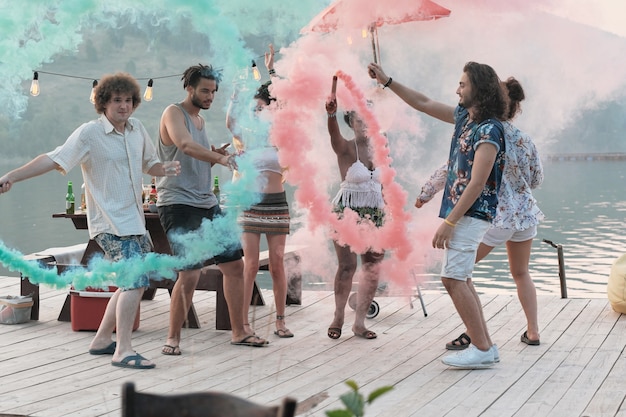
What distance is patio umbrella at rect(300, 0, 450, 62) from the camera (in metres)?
5.37

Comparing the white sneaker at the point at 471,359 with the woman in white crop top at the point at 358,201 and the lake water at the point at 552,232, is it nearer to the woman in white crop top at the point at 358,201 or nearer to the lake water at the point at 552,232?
the woman in white crop top at the point at 358,201

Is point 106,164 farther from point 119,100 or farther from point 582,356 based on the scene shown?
point 582,356

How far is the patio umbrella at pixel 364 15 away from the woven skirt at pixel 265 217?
1109 mm

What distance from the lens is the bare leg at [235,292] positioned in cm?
498

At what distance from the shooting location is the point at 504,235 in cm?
479

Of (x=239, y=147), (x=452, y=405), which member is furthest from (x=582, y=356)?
(x=239, y=147)

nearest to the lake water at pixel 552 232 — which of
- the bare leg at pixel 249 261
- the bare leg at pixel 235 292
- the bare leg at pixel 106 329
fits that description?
the bare leg at pixel 106 329

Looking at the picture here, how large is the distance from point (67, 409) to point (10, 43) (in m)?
2.02

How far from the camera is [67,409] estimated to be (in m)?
3.89

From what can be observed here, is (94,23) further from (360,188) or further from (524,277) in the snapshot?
(524,277)

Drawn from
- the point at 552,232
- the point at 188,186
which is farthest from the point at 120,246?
the point at 552,232

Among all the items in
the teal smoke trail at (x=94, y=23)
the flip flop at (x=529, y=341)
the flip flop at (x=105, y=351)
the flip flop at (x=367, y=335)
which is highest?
the teal smoke trail at (x=94, y=23)

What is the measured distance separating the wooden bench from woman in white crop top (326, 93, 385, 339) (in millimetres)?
553

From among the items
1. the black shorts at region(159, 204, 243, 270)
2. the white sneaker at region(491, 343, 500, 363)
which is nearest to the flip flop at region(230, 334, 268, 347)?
the black shorts at region(159, 204, 243, 270)
